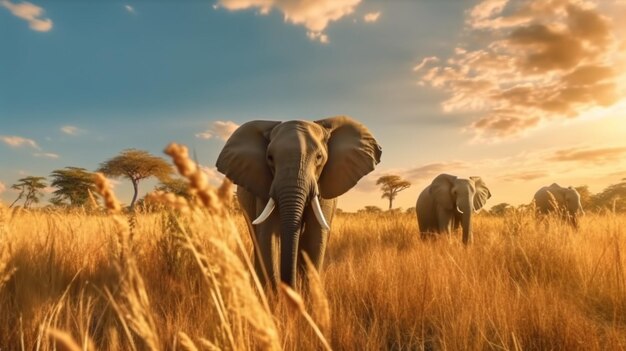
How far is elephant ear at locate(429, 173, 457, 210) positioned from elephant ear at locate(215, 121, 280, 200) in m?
6.32

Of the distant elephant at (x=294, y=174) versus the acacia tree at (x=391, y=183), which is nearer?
the distant elephant at (x=294, y=174)

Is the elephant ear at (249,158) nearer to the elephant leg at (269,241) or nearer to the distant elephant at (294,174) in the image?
the distant elephant at (294,174)

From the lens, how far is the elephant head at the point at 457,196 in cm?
942

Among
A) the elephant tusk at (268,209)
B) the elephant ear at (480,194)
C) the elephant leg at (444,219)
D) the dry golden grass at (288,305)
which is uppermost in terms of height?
the elephant ear at (480,194)

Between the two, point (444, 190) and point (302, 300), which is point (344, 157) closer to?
point (302, 300)

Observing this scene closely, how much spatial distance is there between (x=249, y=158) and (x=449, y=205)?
6758 millimetres

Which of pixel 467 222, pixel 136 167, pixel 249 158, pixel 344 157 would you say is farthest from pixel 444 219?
pixel 136 167

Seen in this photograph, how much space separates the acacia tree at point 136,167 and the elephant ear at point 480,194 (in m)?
26.3

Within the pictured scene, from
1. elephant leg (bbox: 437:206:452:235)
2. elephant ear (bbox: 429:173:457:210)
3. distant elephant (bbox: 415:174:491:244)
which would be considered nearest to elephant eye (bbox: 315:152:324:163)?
distant elephant (bbox: 415:174:491:244)

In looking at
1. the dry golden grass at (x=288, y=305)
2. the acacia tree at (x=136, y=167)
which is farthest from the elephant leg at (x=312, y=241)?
the acacia tree at (x=136, y=167)

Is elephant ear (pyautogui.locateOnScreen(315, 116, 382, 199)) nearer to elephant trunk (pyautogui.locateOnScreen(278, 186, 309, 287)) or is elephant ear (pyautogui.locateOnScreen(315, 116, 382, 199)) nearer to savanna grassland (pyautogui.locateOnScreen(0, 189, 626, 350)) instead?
elephant trunk (pyautogui.locateOnScreen(278, 186, 309, 287))

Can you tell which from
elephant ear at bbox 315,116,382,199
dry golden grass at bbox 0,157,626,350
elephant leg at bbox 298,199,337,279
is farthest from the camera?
elephant ear at bbox 315,116,382,199

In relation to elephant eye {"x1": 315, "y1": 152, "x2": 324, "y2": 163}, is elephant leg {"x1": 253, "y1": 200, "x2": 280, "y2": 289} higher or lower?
lower

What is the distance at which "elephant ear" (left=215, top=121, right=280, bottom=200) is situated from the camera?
4.94 meters
